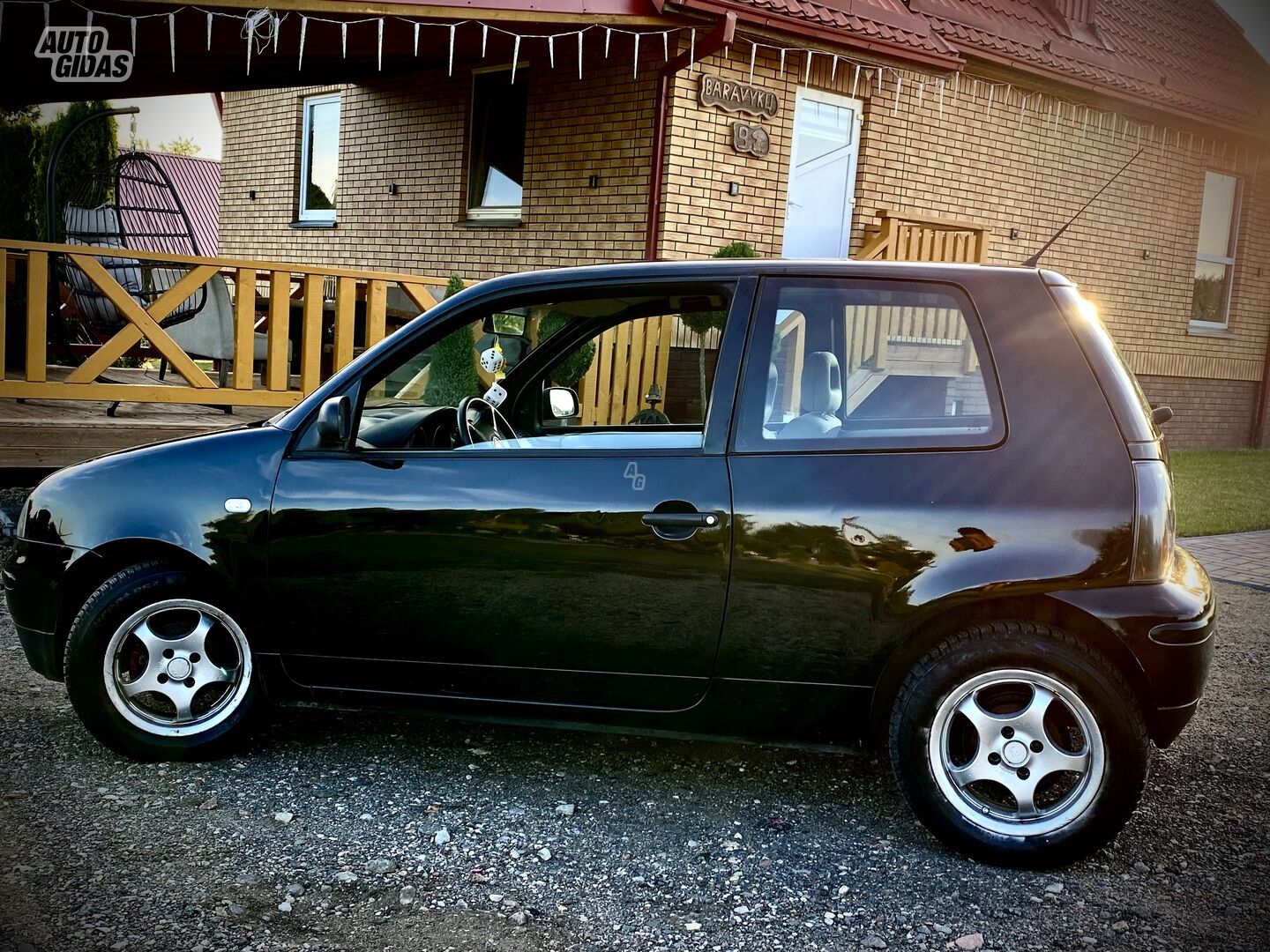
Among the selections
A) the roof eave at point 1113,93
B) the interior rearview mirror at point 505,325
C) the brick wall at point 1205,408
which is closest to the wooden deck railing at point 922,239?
the roof eave at point 1113,93

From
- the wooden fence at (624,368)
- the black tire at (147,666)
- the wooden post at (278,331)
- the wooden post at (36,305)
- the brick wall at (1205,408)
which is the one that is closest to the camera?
the black tire at (147,666)

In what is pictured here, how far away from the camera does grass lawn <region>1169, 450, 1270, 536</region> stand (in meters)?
9.08

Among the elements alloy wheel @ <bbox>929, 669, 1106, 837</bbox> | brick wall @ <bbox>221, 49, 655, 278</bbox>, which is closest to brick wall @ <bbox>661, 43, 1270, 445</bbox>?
brick wall @ <bbox>221, 49, 655, 278</bbox>

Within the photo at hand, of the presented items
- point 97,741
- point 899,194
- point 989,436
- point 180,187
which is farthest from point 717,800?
point 180,187

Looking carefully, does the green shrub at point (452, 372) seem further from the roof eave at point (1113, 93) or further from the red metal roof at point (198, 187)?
the red metal roof at point (198, 187)

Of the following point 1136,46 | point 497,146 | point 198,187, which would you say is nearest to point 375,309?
point 497,146

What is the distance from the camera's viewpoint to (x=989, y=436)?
10.6ft

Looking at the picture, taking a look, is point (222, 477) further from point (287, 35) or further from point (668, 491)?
point (287, 35)

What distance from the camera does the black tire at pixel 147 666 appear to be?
11.7 ft

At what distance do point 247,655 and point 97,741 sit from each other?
0.70 meters

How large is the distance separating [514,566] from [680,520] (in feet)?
1.75

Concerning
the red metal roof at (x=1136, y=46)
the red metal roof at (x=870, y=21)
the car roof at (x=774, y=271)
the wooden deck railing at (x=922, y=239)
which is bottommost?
the car roof at (x=774, y=271)

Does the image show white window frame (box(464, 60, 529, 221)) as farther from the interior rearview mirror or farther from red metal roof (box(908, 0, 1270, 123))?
the interior rearview mirror

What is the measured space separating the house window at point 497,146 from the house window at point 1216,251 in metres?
9.57
